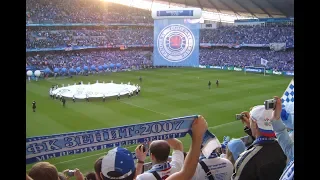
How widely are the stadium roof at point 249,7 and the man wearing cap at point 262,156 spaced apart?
57.0m

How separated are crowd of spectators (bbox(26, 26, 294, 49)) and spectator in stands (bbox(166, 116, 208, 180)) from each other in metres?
57.4

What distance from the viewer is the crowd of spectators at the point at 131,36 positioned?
6034 centimetres

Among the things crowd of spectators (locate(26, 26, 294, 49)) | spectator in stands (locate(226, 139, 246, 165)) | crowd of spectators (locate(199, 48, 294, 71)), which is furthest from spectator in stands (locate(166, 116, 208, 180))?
crowd of spectators (locate(26, 26, 294, 49))

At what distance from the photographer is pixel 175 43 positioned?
62.6 feet

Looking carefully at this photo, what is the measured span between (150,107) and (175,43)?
10016 mm

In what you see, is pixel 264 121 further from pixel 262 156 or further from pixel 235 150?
pixel 235 150

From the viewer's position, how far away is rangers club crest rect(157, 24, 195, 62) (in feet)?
61.1

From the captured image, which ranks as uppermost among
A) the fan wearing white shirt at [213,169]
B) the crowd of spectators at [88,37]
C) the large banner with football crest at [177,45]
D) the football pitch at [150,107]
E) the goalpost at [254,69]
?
the crowd of spectators at [88,37]

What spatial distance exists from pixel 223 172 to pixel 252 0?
196ft

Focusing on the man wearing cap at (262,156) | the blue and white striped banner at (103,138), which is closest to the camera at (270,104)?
the man wearing cap at (262,156)

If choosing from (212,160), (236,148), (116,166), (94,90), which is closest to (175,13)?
(94,90)

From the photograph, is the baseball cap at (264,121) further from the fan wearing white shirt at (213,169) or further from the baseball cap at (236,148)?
the baseball cap at (236,148)
